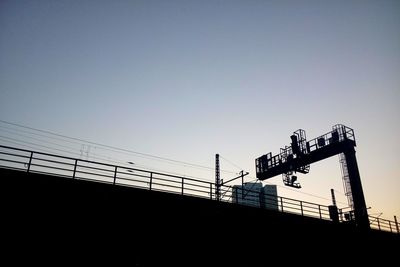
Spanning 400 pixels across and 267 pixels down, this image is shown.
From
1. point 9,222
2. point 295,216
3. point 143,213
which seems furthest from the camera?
point 295,216

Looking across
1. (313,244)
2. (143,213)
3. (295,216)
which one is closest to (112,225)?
(143,213)

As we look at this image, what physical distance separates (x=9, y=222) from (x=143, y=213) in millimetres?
5237

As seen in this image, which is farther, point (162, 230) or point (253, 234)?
point (253, 234)

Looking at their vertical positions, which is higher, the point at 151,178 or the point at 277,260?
the point at 151,178

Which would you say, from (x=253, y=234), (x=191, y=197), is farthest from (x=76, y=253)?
(x=253, y=234)

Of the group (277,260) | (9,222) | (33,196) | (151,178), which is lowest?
(277,260)

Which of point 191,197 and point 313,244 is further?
point 313,244

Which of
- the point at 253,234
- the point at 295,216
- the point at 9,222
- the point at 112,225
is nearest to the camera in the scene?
the point at 9,222

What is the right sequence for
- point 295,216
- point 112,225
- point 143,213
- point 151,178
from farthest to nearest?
point 295,216 → point 151,178 → point 143,213 → point 112,225

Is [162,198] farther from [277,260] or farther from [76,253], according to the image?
[277,260]

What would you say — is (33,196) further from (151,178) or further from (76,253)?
(151,178)

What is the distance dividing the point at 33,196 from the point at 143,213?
4.62 m

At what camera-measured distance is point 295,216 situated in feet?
59.4

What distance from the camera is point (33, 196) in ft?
37.5
